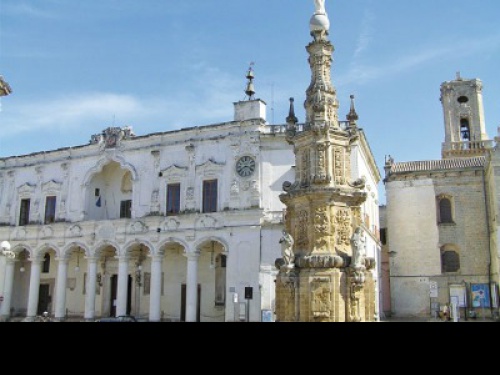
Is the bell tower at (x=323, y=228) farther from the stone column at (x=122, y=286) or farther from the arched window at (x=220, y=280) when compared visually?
the stone column at (x=122, y=286)

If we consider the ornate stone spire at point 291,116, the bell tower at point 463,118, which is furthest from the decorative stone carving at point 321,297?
the bell tower at point 463,118

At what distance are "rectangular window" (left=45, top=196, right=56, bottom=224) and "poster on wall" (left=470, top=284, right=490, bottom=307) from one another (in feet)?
100

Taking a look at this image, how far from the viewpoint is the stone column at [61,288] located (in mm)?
36281

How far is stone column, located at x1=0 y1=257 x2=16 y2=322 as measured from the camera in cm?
3891

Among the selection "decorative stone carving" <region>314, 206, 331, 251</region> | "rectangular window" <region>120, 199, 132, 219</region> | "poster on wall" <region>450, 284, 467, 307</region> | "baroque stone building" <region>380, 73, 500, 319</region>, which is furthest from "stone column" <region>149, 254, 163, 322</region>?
"decorative stone carving" <region>314, 206, 331, 251</region>

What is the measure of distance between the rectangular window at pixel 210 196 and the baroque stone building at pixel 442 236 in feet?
49.4

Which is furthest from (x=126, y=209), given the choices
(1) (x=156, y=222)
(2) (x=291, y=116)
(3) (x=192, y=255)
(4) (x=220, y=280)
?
(2) (x=291, y=116)

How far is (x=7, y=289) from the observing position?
3888cm

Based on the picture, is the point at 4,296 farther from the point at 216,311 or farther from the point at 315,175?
the point at 315,175

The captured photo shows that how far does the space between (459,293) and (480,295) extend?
4.55 ft

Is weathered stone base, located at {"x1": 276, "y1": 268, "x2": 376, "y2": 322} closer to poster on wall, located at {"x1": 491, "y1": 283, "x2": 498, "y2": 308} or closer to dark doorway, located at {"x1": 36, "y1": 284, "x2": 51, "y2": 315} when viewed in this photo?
poster on wall, located at {"x1": 491, "y1": 283, "x2": 498, "y2": 308}

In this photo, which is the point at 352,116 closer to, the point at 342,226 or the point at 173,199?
the point at 342,226
